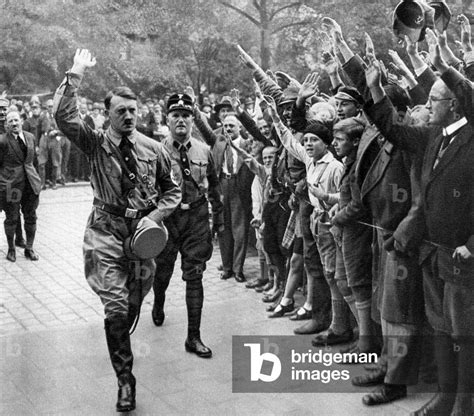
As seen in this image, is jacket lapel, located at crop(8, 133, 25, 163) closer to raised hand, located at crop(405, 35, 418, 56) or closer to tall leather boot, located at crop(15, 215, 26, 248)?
tall leather boot, located at crop(15, 215, 26, 248)

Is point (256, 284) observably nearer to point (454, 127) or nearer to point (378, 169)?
point (378, 169)

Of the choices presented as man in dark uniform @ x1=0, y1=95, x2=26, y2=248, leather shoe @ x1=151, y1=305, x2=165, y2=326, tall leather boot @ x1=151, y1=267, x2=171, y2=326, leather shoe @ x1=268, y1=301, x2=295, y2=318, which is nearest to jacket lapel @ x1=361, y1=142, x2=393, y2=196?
leather shoe @ x1=268, y1=301, x2=295, y2=318

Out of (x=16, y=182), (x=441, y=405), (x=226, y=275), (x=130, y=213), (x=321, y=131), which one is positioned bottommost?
(x=226, y=275)

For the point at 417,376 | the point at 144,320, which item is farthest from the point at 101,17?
the point at 417,376

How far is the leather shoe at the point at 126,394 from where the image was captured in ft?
15.9

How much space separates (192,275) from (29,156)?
4864mm

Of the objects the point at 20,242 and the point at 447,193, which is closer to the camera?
the point at 447,193

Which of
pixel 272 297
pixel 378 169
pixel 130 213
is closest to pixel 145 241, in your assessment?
pixel 130 213

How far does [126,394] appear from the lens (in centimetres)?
491

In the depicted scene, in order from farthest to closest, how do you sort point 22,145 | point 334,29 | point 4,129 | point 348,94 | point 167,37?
point 167,37, point 4,129, point 22,145, point 348,94, point 334,29

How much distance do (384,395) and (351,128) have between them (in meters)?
2.03

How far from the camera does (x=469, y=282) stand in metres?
4.15

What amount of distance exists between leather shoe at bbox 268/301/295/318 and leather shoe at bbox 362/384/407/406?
215 cm

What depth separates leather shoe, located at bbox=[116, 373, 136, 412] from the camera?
15.9ft
